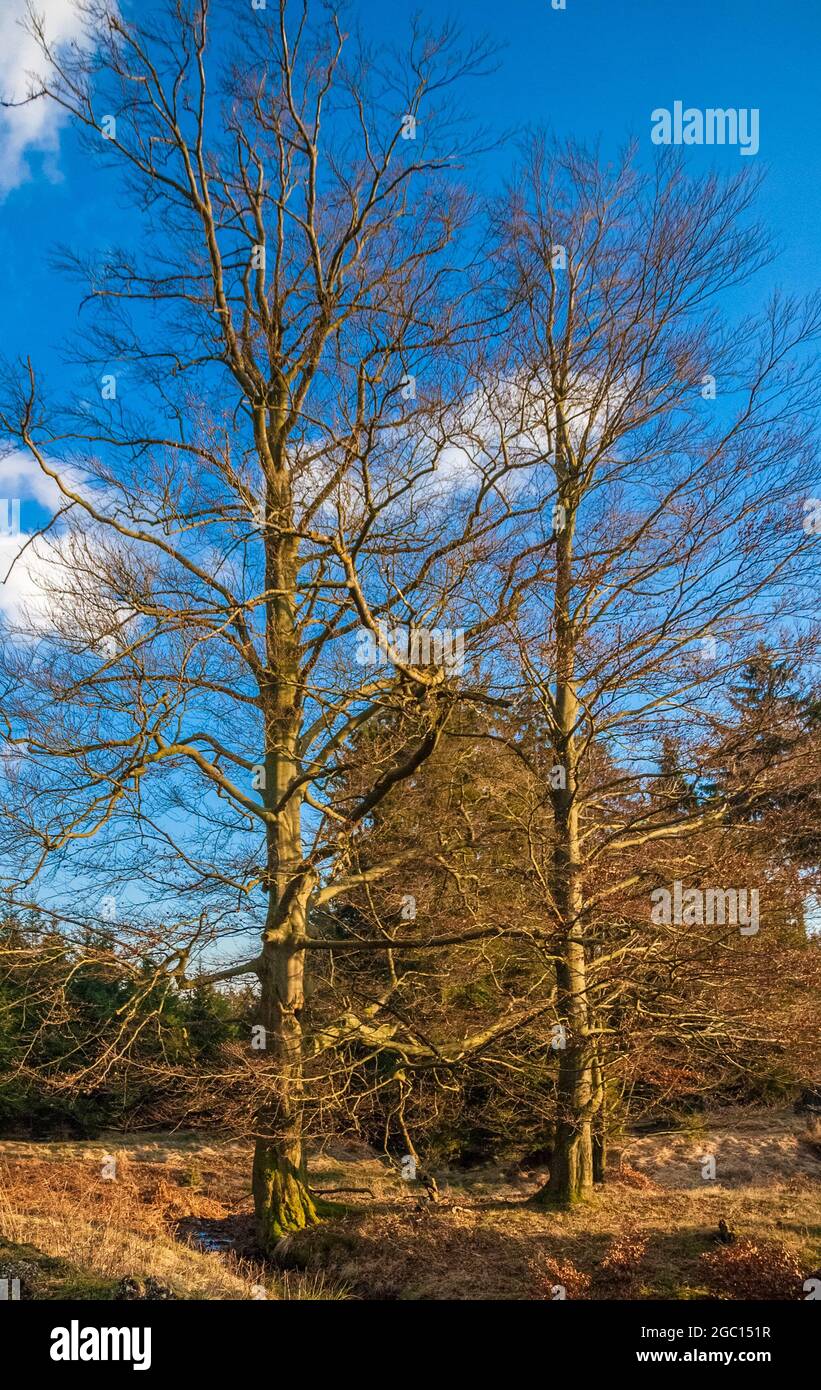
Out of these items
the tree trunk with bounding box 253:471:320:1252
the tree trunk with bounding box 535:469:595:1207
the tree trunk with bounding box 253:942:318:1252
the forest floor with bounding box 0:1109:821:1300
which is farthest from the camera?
the tree trunk with bounding box 535:469:595:1207

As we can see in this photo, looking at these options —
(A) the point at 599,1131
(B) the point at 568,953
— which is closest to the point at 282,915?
(B) the point at 568,953

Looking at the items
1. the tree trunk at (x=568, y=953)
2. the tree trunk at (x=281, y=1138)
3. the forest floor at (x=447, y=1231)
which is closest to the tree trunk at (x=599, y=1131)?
→ the tree trunk at (x=568, y=953)

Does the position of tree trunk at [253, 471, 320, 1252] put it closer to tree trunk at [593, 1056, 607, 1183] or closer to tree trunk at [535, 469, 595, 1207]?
tree trunk at [535, 469, 595, 1207]

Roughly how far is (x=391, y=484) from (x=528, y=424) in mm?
1654

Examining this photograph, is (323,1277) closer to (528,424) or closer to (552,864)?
(552,864)

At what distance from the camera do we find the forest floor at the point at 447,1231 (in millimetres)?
6938

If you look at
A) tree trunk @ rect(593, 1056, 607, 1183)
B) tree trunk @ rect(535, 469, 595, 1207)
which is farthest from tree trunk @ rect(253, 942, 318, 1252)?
tree trunk @ rect(593, 1056, 607, 1183)

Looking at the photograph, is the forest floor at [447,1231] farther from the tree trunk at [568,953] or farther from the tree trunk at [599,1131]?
the tree trunk at [568,953]

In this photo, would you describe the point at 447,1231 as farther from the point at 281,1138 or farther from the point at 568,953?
the point at 568,953

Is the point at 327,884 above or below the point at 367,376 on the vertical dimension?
below

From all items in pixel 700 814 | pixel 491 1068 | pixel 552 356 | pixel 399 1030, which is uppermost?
pixel 552 356

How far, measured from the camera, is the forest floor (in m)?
6.94

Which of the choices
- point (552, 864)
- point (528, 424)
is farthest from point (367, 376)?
point (552, 864)

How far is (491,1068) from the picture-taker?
10.8m
